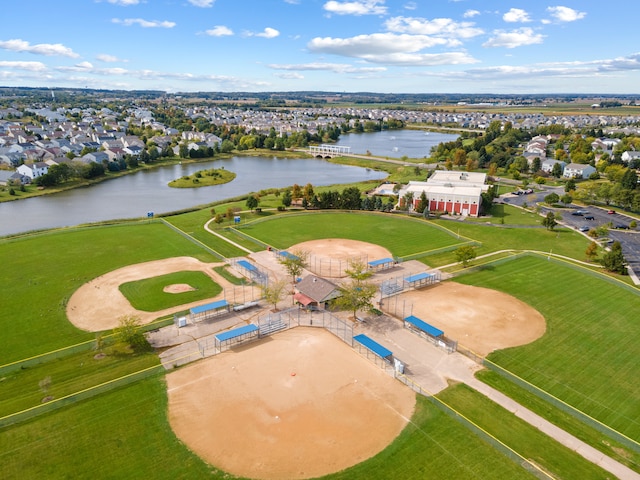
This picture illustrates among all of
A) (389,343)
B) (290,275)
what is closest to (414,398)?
(389,343)

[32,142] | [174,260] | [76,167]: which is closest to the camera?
[174,260]

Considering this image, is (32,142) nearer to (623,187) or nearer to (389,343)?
(389,343)

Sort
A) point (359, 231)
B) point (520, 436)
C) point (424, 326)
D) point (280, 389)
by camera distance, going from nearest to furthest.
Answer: point (520, 436) < point (280, 389) < point (424, 326) < point (359, 231)

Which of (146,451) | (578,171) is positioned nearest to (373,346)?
(146,451)

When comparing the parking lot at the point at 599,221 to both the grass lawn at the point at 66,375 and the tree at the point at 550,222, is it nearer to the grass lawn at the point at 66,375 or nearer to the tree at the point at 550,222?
the tree at the point at 550,222

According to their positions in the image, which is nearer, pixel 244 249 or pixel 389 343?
pixel 389 343

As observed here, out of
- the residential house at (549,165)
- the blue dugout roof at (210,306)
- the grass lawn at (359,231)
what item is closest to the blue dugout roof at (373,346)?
the blue dugout roof at (210,306)

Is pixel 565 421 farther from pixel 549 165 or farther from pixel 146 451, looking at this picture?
pixel 549 165
